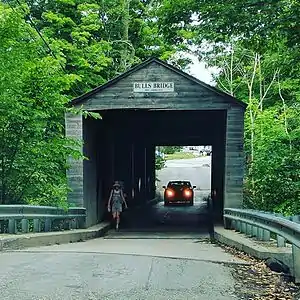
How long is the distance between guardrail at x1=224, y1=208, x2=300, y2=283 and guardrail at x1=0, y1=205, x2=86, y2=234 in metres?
4.50

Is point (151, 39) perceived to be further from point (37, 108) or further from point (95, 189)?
point (37, 108)

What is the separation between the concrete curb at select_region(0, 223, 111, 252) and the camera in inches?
403

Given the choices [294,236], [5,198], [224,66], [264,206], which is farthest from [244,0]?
[224,66]

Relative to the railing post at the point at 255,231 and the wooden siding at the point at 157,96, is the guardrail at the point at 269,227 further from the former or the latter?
the wooden siding at the point at 157,96

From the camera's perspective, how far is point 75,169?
17.5 m

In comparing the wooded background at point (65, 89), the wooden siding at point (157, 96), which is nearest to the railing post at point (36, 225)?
the wooded background at point (65, 89)

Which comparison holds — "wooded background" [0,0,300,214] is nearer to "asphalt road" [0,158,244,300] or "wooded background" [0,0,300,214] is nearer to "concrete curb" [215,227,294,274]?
"asphalt road" [0,158,244,300]

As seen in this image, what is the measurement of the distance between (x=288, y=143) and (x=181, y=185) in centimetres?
1512

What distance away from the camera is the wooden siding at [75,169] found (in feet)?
56.9

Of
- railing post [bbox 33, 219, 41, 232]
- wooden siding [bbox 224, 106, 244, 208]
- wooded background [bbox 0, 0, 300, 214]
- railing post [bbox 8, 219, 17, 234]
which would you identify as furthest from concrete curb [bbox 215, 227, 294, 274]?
wooden siding [bbox 224, 106, 244, 208]

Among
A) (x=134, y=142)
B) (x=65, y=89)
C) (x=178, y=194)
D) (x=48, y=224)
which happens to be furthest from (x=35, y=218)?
(x=178, y=194)

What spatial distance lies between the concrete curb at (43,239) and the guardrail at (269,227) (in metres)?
4.16

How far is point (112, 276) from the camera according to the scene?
24.1 ft

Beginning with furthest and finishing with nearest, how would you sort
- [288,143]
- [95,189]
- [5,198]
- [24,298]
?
[288,143] → [95,189] → [5,198] → [24,298]
